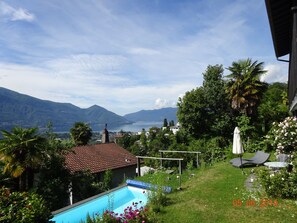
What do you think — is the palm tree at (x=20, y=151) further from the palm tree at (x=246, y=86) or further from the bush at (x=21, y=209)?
the palm tree at (x=246, y=86)

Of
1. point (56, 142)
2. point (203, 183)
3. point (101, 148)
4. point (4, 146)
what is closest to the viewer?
point (203, 183)

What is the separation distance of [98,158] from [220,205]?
20.1 m

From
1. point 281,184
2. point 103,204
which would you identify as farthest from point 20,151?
point 281,184

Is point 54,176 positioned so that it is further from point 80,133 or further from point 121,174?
point 80,133

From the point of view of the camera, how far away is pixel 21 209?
15.5 ft

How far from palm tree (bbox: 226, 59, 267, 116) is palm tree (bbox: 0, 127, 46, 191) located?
49.0 feet

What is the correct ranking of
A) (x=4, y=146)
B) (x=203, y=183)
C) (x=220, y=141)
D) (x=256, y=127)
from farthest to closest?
(x=220, y=141) < (x=256, y=127) < (x=4, y=146) < (x=203, y=183)

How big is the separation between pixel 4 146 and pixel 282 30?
1400cm

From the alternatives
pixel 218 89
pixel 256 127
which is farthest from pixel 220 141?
pixel 218 89

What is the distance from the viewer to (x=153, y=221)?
638 cm

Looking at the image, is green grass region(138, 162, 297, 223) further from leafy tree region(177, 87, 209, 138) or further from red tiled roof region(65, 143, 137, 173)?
red tiled roof region(65, 143, 137, 173)

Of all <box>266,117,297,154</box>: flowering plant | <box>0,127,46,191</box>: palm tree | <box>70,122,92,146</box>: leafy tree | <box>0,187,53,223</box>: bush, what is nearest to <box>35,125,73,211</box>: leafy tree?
<box>0,127,46,191</box>: palm tree

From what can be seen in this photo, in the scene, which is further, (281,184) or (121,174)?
(121,174)

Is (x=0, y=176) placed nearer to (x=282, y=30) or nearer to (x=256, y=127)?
(x=282, y=30)
